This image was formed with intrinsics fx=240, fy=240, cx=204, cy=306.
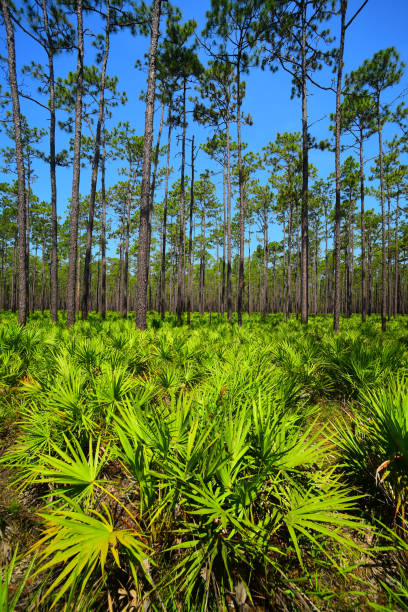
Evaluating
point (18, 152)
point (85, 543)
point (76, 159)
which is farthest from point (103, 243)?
point (85, 543)

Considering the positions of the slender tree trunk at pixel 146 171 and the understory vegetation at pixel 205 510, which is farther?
the slender tree trunk at pixel 146 171

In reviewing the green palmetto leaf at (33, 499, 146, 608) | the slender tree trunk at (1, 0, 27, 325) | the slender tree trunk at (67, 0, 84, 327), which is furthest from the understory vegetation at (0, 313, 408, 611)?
the slender tree trunk at (67, 0, 84, 327)

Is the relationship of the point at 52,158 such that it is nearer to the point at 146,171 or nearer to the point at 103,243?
the point at 103,243

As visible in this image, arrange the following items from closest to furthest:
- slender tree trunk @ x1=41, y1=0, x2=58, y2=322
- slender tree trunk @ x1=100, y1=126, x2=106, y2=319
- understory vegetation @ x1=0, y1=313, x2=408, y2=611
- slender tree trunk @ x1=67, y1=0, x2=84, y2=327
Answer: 1. understory vegetation @ x1=0, y1=313, x2=408, y2=611
2. slender tree trunk @ x1=67, y1=0, x2=84, y2=327
3. slender tree trunk @ x1=41, y1=0, x2=58, y2=322
4. slender tree trunk @ x1=100, y1=126, x2=106, y2=319

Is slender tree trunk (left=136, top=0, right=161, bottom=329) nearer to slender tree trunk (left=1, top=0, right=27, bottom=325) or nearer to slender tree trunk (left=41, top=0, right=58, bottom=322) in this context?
slender tree trunk (left=1, top=0, right=27, bottom=325)

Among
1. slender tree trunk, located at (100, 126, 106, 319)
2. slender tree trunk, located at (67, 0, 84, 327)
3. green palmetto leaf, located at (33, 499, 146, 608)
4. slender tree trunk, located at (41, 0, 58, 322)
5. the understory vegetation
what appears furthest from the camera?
slender tree trunk, located at (100, 126, 106, 319)

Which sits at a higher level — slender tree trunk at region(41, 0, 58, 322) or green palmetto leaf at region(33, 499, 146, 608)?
slender tree trunk at region(41, 0, 58, 322)

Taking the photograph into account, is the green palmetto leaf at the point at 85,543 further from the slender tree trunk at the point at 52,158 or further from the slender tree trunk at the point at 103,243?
the slender tree trunk at the point at 103,243

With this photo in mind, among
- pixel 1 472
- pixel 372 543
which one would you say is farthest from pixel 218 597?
pixel 1 472

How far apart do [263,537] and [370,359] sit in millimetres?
3504

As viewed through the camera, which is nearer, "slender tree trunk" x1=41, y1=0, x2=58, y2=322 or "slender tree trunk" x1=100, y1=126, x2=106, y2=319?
"slender tree trunk" x1=41, y1=0, x2=58, y2=322

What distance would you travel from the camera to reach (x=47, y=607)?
1355mm

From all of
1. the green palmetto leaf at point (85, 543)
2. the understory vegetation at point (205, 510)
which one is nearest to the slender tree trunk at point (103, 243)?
the understory vegetation at point (205, 510)

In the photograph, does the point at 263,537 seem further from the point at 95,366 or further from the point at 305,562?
the point at 95,366
